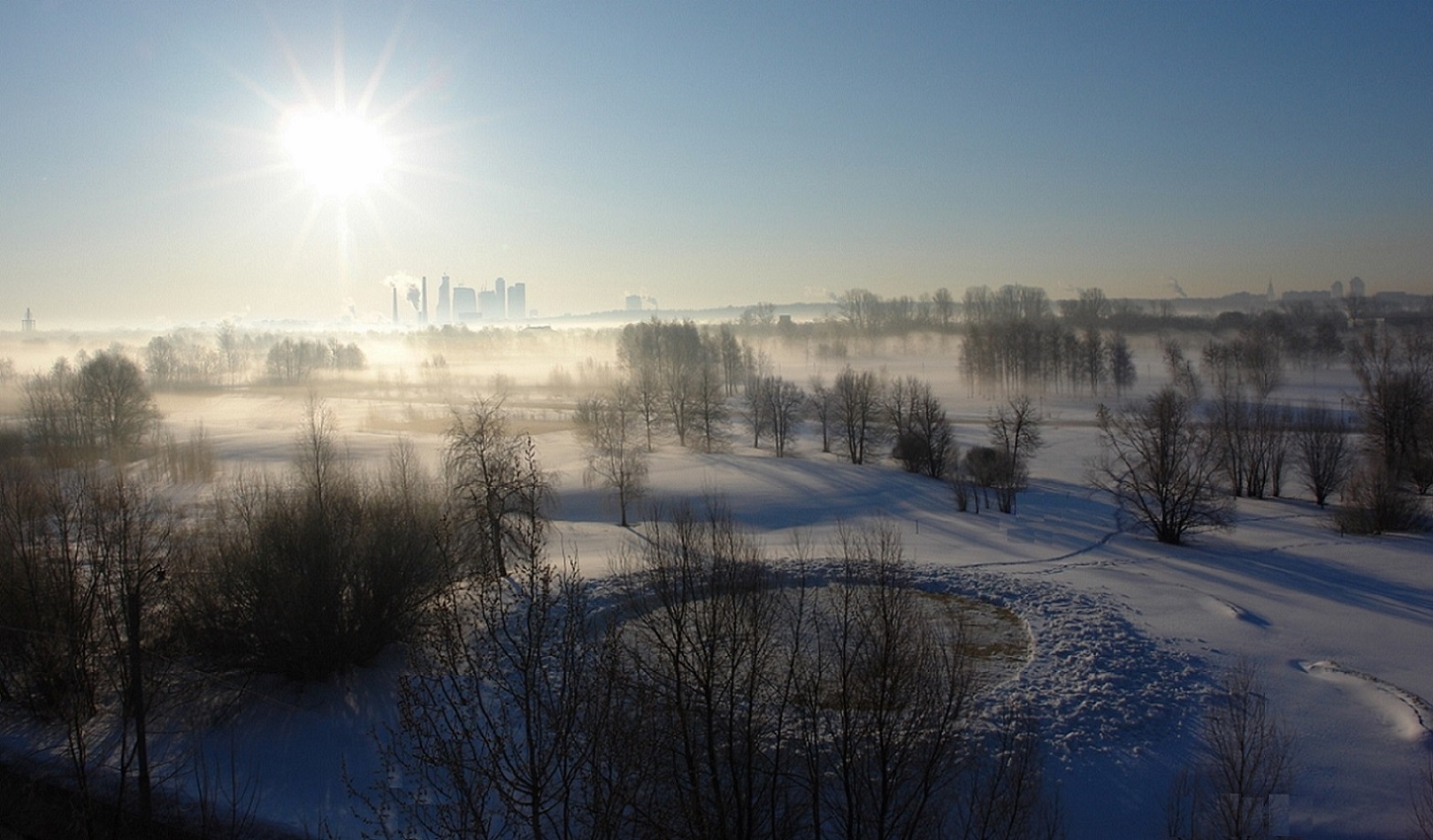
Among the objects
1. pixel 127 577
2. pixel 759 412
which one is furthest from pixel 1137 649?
→ pixel 759 412

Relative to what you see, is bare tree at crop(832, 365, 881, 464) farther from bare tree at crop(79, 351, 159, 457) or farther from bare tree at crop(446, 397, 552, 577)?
bare tree at crop(79, 351, 159, 457)

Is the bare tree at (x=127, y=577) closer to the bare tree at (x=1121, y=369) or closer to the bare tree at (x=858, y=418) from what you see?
the bare tree at (x=858, y=418)

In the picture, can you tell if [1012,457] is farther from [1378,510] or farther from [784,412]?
[784,412]

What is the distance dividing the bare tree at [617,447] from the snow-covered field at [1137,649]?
4.71 feet

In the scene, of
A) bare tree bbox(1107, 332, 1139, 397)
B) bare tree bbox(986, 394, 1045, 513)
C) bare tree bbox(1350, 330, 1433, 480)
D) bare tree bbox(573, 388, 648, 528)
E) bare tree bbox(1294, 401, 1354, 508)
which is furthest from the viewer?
bare tree bbox(1107, 332, 1139, 397)

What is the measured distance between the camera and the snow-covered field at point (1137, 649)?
35.6ft

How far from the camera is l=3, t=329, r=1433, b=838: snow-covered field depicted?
1086 cm

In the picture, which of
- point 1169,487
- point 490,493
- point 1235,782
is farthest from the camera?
point 1169,487

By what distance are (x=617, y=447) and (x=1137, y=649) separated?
32.1 metres

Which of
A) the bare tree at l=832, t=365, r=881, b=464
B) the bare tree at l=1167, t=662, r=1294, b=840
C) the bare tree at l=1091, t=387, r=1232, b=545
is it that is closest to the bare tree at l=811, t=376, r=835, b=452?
the bare tree at l=832, t=365, r=881, b=464

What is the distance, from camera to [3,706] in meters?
13.2

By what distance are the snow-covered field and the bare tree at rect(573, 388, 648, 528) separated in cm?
144

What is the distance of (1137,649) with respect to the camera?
14711mm

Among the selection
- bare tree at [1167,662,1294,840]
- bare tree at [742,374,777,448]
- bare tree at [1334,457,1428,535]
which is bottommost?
bare tree at [1334,457,1428,535]
